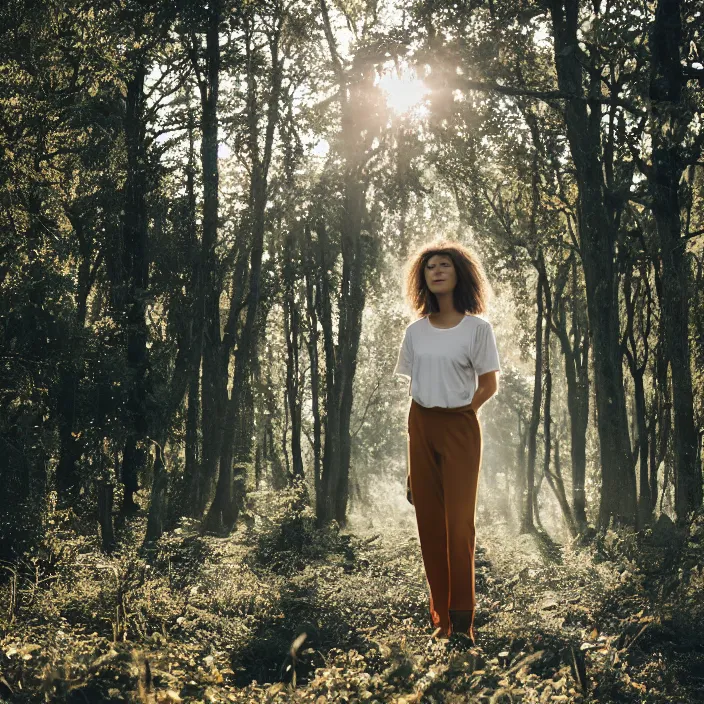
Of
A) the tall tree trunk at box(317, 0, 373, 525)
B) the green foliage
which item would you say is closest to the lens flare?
the tall tree trunk at box(317, 0, 373, 525)

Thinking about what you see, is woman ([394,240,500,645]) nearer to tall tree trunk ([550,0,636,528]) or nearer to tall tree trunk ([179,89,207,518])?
tall tree trunk ([550,0,636,528])

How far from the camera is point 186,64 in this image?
69.2ft

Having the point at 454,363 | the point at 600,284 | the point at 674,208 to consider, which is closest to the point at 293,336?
the point at 600,284

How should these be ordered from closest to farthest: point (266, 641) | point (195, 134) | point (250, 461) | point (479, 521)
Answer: point (266, 641) < point (195, 134) < point (250, 461) < point (479, 521)

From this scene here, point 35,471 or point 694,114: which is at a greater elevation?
point 694,114

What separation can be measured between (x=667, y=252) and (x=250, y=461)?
2151cm

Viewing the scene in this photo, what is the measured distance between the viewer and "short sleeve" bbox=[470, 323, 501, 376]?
5.64 m

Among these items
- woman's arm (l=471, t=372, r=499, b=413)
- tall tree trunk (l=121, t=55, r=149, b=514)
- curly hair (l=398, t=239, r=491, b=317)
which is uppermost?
tall tree trunk (l=121, t=55, r=149, b=514)

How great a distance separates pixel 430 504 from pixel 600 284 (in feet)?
33.4

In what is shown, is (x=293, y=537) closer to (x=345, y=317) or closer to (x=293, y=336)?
(x=345, y=317)

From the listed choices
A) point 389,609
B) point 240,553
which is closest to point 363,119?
point 240,553

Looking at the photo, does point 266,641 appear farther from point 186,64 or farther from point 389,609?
point 186,64

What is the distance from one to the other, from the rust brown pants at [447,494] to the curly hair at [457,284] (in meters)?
0.77

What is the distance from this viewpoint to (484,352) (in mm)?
5641
